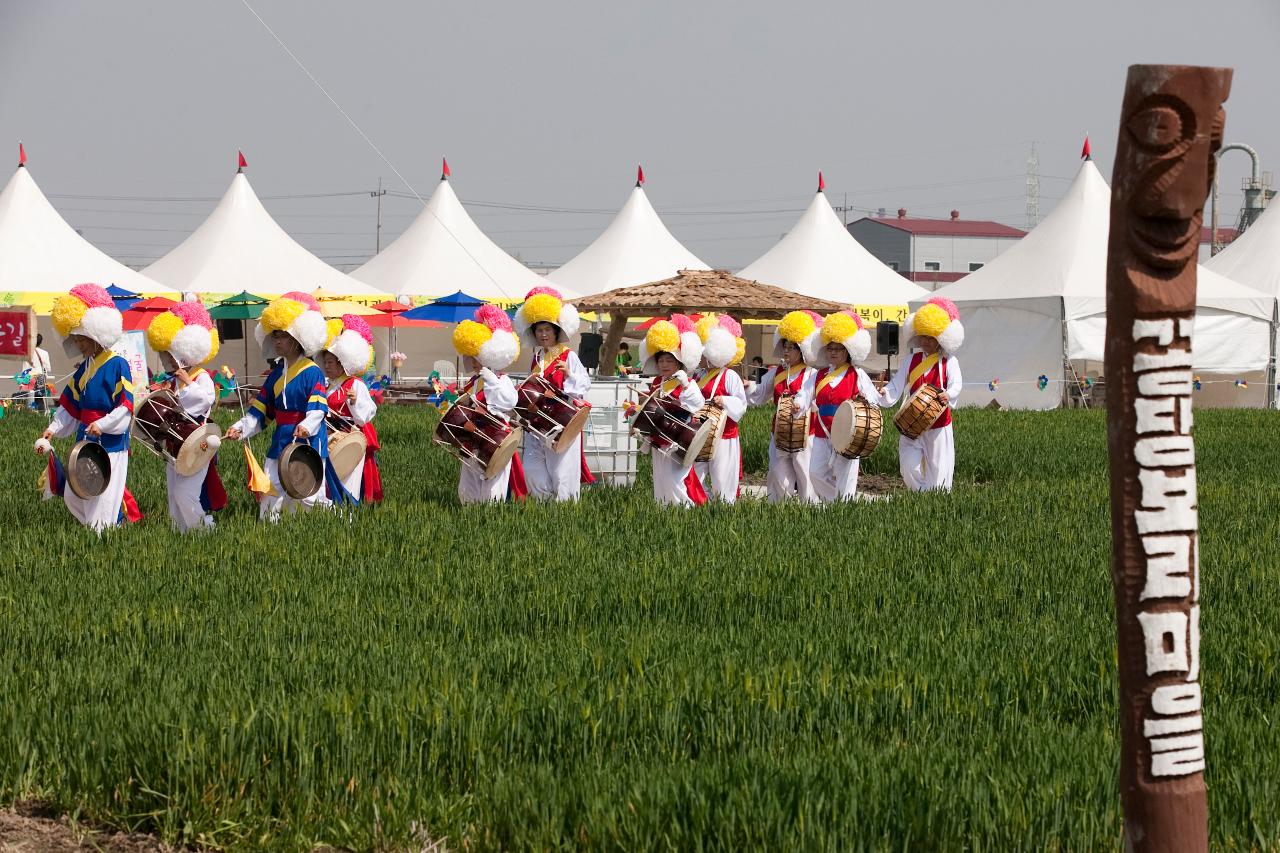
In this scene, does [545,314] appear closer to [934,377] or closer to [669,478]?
[669,478]

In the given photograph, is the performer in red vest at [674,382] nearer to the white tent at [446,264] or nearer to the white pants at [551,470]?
the white pants at [551,470]

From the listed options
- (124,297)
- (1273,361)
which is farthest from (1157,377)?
(1273,361)

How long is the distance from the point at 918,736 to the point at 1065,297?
23.4 metres

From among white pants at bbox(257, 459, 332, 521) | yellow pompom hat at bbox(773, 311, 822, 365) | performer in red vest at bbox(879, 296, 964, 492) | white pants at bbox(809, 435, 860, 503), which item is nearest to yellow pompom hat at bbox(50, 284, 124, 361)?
white pants at bbox(257, 459, 332, 521)

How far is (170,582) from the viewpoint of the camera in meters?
7.48

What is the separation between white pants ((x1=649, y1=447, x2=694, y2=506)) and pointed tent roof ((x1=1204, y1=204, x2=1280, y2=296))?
21231 millimetres

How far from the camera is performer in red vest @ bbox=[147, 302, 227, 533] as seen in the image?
9984mm

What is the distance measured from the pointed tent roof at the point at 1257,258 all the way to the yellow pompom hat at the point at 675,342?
2122 cm

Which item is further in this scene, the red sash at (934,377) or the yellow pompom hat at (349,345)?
the red sash at (934,377)

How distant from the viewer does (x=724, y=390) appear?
38.9 ft

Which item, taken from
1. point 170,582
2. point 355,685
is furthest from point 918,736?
point 170,582

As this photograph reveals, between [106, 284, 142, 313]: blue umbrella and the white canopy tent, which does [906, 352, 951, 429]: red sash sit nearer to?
[106, 284, 142, 313]: blue umbrella

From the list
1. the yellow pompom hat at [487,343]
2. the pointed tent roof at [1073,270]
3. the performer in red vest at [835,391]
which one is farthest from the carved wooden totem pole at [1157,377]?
the pointed tent roof at [1073,270]

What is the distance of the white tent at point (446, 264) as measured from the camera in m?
31.7
